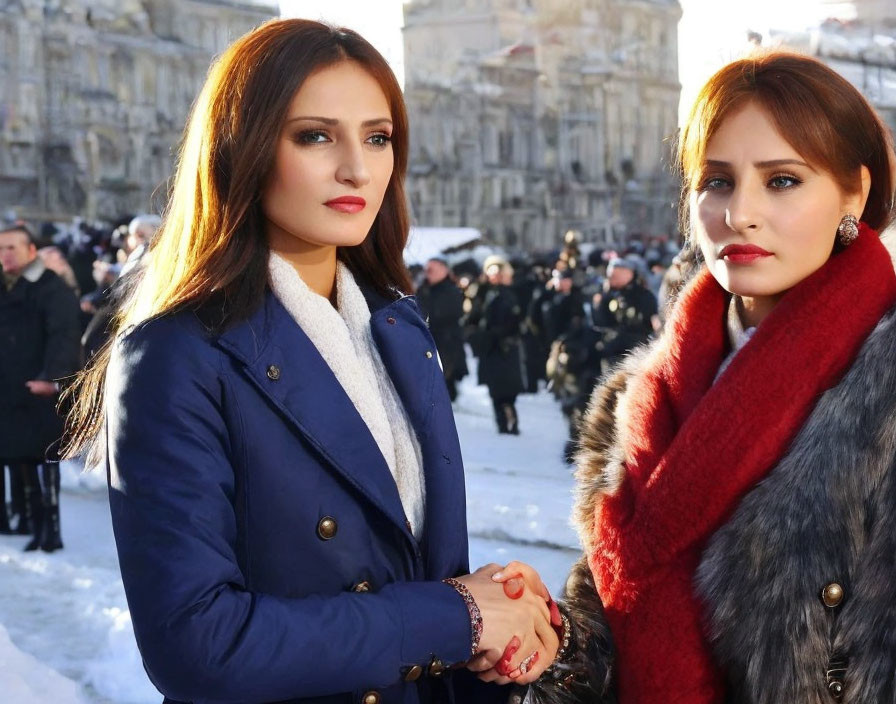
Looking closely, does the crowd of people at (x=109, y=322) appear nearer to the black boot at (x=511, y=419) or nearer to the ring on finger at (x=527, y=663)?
the black boot at (x=511, y=419)

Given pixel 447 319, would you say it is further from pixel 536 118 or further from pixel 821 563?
pixel 536 118

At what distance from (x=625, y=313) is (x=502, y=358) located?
97.3 inches

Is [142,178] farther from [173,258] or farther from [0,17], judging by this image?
[173,258]

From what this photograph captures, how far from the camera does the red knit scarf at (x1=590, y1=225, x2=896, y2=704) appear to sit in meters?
1.81

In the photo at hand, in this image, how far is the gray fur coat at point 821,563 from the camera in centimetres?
166

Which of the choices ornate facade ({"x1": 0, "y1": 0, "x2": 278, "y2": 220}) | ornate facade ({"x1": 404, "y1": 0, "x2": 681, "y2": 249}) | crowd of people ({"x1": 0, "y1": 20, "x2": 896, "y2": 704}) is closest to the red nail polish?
crowd of people ({"x1": 0, "y1": 20, "x2": 896, "y2": 704})

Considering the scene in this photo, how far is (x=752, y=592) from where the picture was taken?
5.74ft

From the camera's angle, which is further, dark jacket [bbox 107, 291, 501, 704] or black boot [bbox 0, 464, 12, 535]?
black boot [bbox 0, 464, 12, 535]

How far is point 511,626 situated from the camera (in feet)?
5.95

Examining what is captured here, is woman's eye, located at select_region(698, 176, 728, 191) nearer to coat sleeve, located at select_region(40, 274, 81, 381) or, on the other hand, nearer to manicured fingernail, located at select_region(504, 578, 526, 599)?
manicured fingernail, located at select_region(504, 578, 526, 599)

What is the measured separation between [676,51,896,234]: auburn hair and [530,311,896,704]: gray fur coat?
0.27 meters

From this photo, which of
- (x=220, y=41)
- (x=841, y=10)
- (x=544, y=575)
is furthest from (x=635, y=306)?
(x=220, y=41)

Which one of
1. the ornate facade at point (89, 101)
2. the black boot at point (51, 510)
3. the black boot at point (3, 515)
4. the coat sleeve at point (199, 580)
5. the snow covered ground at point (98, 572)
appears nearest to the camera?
the coat sleeve at point (199, 580)

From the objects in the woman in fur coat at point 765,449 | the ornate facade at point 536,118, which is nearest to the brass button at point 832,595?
the woman in fur coat at point 765,449
